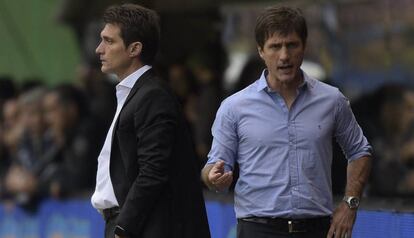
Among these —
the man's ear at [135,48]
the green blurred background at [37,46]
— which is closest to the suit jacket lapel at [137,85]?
the man's ear at [135,48]

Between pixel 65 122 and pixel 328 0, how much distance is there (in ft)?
9.90

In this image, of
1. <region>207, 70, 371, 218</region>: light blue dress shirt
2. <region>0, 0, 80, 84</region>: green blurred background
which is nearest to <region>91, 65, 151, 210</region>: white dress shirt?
<region>207, 70, 371, 218</region>: light blue dress shirt

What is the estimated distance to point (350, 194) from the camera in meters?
6.11

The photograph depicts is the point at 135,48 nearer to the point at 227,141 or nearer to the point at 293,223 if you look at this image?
the point at 227,141

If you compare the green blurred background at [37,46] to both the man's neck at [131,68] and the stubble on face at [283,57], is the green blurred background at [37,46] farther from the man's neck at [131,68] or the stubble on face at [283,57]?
the stubble on face at [283,57]

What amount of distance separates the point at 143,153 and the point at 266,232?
74 centimetres

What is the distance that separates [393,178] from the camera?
9.86 metres

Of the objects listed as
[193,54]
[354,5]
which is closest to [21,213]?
[193,54]

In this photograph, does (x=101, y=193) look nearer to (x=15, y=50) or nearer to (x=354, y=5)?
(x=354, y=5)

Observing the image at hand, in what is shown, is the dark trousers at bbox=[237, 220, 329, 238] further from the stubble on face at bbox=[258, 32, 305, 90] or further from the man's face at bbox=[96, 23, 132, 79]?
the man's face at bbox=[96, 23, 132, 79]

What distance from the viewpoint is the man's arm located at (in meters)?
6.02

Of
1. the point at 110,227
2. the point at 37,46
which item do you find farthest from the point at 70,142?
the point at 110,227

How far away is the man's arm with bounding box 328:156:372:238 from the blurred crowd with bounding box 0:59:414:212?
3492 mm

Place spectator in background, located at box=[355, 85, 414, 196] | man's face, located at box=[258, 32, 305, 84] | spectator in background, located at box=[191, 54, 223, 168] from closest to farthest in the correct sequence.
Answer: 1. man's face, located at box=[258, 32, 305, 84]
2. spectator in background, located at box=[355, 85, 414, 196]
3. spectator in background, located at box=[191, 54, 223, 168]
